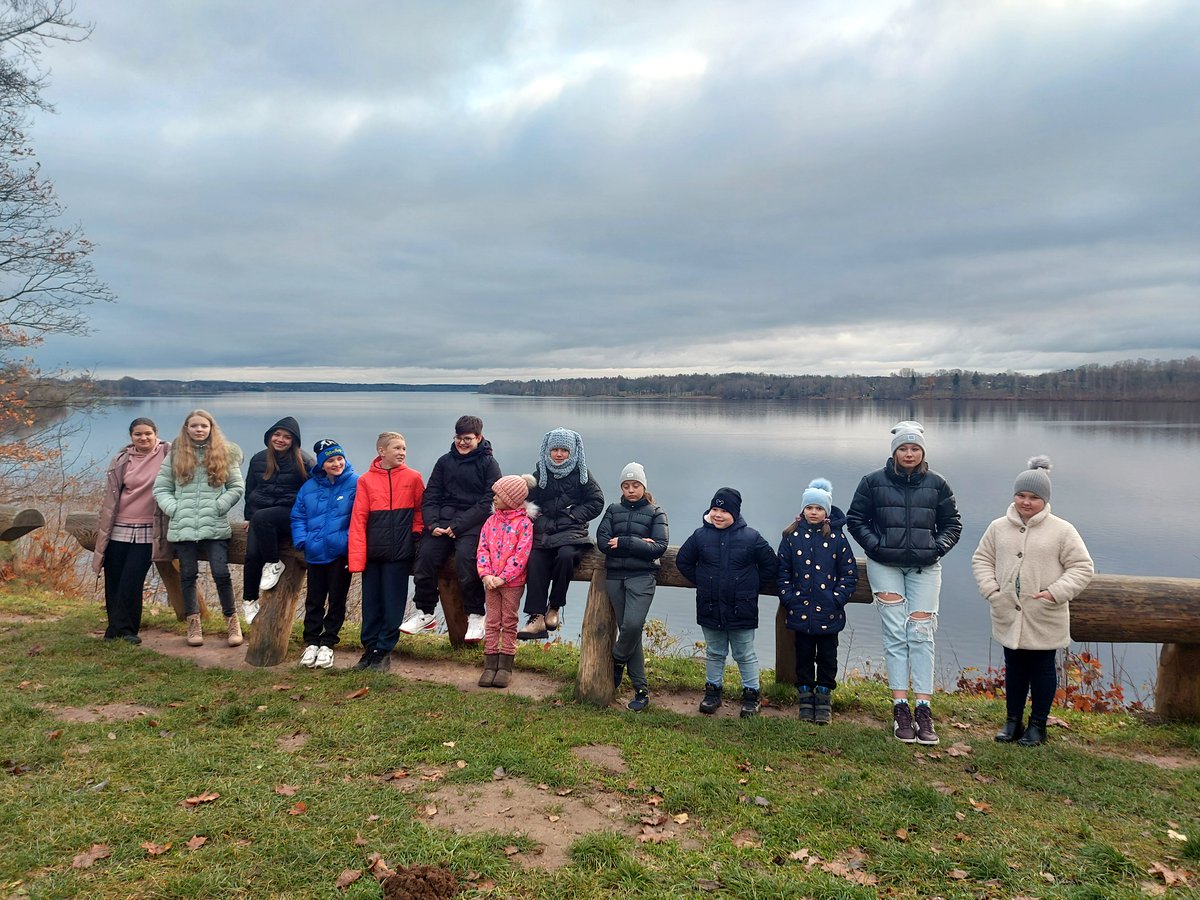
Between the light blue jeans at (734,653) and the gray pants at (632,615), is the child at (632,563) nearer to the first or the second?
the gray pants at (632,615)

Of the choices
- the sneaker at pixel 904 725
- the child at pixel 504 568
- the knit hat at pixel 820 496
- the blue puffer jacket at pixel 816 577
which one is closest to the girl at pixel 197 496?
the child at pixel 504 568

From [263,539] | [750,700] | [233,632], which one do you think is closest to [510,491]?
[263,539]

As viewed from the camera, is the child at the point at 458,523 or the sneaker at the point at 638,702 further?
the child at the point at 458,523

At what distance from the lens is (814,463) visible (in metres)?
38.8

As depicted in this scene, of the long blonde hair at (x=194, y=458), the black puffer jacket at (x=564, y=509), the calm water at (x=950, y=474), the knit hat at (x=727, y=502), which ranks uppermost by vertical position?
the long blonde hair at (x=194, y=458)

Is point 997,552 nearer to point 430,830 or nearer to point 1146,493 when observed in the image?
point 430,830

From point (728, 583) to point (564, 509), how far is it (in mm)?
1607

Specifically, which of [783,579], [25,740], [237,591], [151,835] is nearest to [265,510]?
[25,740]

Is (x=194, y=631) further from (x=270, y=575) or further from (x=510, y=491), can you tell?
(x=510, y=491)

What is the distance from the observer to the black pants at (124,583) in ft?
21.3

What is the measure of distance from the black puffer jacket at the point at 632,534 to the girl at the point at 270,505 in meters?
2.90

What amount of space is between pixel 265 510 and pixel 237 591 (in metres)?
8.55

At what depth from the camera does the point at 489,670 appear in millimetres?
5867

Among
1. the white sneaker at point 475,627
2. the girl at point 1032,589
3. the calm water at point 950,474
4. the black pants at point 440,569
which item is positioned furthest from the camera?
the calm water at point 950,474
